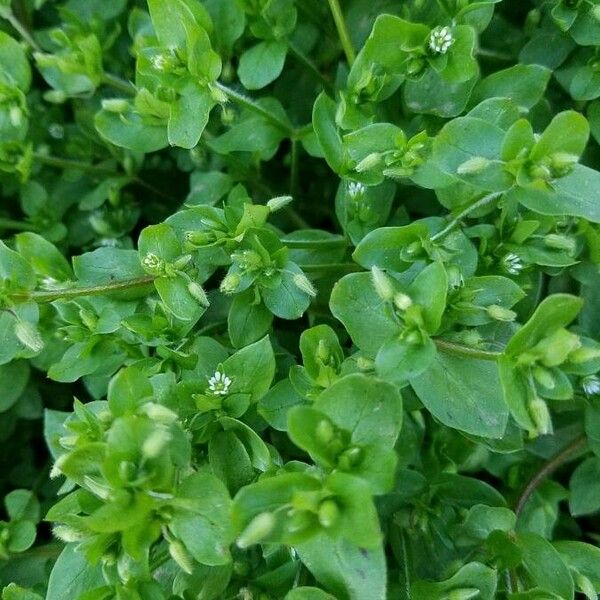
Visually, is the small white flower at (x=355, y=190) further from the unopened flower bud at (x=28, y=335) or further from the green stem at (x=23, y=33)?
the green stem at (x=23, y=33)

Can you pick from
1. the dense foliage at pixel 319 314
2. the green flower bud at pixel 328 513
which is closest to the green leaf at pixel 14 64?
the dense foliage at pixel 319 314

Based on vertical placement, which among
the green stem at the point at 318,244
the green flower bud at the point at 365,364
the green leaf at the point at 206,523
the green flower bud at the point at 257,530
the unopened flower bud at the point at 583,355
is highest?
the unopened flower bud at the point at 583,355

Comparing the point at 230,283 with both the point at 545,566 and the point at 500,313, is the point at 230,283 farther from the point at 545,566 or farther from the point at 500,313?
the point at 545,566

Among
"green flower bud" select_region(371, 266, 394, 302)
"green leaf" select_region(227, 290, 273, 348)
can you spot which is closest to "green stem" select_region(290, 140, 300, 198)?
"green leaf" select_region(227, 290, 273, 348)

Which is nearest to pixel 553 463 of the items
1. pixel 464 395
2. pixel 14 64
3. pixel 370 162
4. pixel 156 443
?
pixel 464 395

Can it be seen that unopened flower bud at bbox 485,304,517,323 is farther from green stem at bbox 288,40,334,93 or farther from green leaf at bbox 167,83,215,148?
green stem at bbox 288,40,334,93

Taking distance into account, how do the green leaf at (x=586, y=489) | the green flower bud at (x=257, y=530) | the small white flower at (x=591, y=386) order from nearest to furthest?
the green flower bud at (x=257, y=530) < the small white flower at (x=591, y=386) < the green leaf at (x=586, y=489)

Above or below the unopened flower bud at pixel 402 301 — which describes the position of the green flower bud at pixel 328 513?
below
